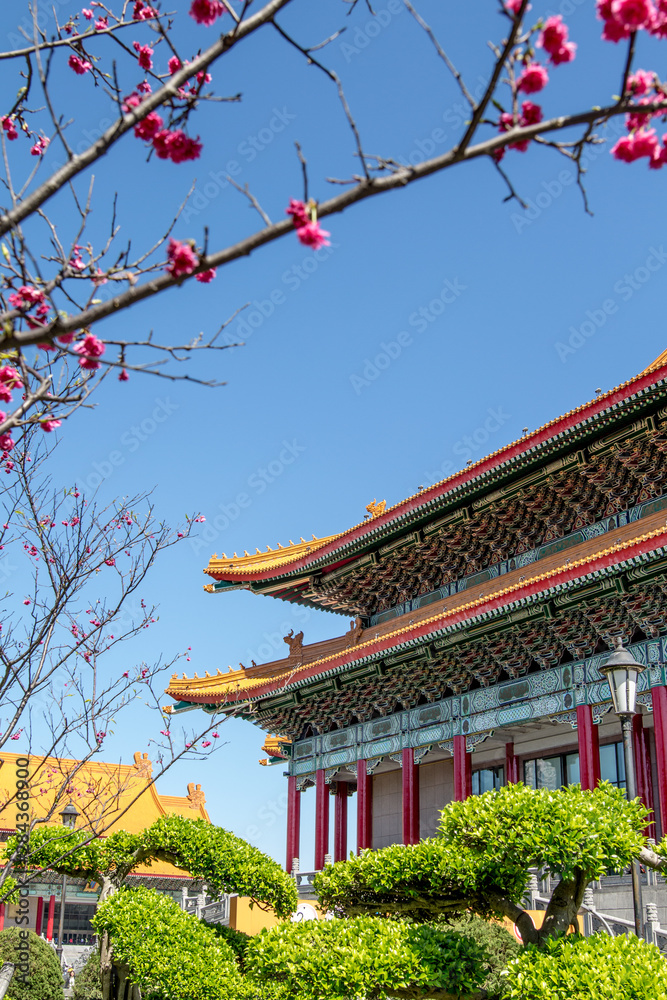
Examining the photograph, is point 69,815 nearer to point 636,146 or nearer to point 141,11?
point 141,11

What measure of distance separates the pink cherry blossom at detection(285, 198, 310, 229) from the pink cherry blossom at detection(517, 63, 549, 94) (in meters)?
0.93

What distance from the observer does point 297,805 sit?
2123cm

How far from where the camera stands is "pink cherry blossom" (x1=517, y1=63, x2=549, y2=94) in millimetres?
3396

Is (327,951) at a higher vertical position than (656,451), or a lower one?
lower

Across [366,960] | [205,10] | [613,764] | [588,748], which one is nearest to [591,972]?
[366,960]

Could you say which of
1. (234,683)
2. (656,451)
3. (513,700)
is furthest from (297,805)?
(656,451)

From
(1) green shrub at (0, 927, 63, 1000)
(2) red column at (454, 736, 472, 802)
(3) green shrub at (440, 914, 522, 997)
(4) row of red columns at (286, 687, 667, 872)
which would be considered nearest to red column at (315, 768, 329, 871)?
(4) row of red columns at (286, 687, 667, 872)

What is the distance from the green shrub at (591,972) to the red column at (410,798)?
33.7 ft

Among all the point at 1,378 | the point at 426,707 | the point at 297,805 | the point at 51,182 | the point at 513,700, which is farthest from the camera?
the point at 297,805

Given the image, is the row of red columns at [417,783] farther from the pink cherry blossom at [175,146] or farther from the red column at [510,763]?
the pink cherry blossom at [175,146]

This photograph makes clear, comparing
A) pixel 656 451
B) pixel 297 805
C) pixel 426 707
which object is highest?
pixel 656 451

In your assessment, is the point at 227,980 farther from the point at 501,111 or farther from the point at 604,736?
the point at 501,111

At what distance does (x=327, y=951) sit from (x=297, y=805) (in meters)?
13.5

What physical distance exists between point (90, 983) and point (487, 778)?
8666 millimetres
